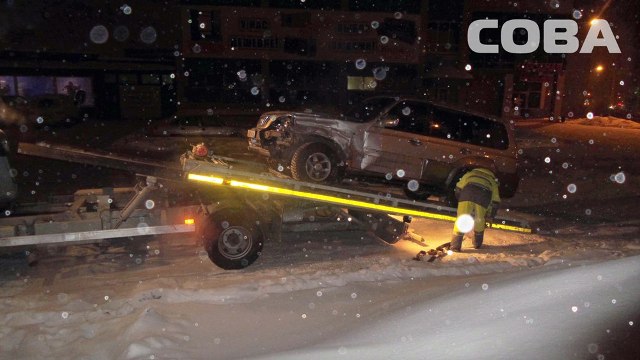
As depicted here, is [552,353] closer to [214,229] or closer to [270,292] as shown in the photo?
[270,292]

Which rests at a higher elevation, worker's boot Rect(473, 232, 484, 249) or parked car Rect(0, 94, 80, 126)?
parked car Rect(0, 94, 80, 126)

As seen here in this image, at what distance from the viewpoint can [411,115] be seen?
29.8 ft

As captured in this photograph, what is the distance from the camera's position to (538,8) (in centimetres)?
3766

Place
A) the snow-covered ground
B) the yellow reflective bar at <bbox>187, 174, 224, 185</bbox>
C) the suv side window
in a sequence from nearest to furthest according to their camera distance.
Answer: the snow-covered ground < the yellow reflective bar at <bbox>187, 174, 224, 185</bbox> < the suv side window

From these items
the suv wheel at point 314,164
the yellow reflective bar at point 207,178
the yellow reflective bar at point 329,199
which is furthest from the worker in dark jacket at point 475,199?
the yellow reflective bar at point 207,178

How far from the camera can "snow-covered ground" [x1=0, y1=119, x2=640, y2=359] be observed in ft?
12.6

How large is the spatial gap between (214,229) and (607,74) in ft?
142

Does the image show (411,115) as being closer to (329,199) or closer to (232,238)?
(329,199)

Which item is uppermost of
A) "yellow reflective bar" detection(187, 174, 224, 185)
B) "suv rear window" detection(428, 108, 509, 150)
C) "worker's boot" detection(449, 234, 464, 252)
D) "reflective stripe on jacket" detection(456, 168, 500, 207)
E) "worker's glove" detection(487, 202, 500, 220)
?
"suv rear window" detection(428, 108, 509, 150)

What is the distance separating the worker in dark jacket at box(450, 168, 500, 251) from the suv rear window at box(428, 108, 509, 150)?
1707 millimetres

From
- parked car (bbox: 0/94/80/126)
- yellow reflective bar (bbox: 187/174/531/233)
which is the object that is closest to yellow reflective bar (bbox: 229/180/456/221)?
yellow reflective bar (bbox: 187/174/531/233)

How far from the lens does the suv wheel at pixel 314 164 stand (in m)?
8.77

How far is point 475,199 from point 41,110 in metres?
22.7

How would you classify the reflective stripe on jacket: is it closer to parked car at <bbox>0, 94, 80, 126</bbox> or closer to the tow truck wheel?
the tow truck wheel
